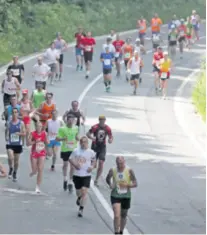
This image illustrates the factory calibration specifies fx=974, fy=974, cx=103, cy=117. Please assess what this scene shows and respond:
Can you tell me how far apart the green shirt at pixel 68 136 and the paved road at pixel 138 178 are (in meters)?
0.94

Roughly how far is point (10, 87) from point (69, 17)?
22588 millimetres

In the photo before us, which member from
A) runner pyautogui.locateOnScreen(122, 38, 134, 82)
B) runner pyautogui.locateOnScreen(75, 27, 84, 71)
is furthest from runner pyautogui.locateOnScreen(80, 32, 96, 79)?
runner pyautogui.locateOnScreen(122, 38, 134, 82)

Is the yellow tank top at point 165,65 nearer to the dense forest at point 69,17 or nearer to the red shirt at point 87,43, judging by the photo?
the red shirt at point 87,43

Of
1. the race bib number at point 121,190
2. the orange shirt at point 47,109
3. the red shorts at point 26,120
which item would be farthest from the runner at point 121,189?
the orange shirt at point 47,109

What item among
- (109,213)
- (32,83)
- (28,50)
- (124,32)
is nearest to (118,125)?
(32,83)

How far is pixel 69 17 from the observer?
4831cm

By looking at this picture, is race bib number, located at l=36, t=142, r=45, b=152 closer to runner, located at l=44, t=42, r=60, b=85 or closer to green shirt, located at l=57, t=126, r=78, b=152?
green shirt, located at l=57, t=126, r=78, b=152

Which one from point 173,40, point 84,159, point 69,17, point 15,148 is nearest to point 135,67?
point 173,40

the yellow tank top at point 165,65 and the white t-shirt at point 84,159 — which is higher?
the yellow tank top at point 165,65

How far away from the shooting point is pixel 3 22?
2639 cm

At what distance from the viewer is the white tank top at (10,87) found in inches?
1025

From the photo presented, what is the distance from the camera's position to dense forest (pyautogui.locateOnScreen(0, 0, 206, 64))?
4147 cm

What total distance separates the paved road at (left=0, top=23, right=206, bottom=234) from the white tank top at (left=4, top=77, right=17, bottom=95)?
2484mm

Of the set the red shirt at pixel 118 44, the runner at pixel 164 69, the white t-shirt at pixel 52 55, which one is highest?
the red shirt at pixel 118 44
